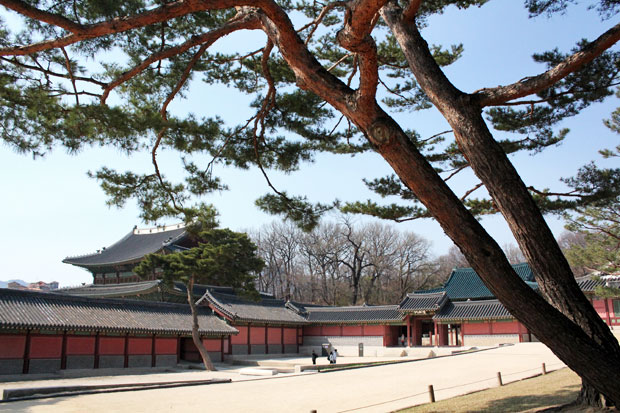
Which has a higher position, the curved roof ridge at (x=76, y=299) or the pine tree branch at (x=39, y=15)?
the pine tree branch at (x=39, y=15)

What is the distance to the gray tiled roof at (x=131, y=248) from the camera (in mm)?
29109

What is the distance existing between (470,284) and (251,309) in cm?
1406

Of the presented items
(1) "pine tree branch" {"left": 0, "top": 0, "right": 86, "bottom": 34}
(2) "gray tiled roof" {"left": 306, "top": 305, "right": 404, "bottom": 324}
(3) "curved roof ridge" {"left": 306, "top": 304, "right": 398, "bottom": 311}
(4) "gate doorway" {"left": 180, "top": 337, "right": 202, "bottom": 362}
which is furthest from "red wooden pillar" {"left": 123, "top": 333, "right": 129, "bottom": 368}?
(1) "pine tree branch" {"left": 0, "top": 0, "right": 86, "bottom": 34}

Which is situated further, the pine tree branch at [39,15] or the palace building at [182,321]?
the palace building at [182,321]

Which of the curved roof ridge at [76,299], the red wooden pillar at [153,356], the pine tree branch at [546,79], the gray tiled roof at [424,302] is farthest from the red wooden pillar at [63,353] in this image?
the gray tiled roof at [424,302]

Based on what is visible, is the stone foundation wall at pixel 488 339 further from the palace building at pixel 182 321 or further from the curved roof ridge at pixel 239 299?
the curved roof ridge at pixel 239 299

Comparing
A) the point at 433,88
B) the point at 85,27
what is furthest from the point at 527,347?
the point at 85,27

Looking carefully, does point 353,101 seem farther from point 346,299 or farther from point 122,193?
point 346,299

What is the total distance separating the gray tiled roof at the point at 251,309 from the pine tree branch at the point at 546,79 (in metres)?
19.4

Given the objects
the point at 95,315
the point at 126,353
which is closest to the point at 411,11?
the point at 95,315

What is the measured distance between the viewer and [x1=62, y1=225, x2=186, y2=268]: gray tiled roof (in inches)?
1146

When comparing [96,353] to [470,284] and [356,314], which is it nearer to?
[356,314]

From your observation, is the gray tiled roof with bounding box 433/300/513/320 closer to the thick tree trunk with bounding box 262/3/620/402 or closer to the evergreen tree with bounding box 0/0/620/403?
the evergreen tree with bounding box 0/0/620/403

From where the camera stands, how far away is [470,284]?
2983 centimetres
